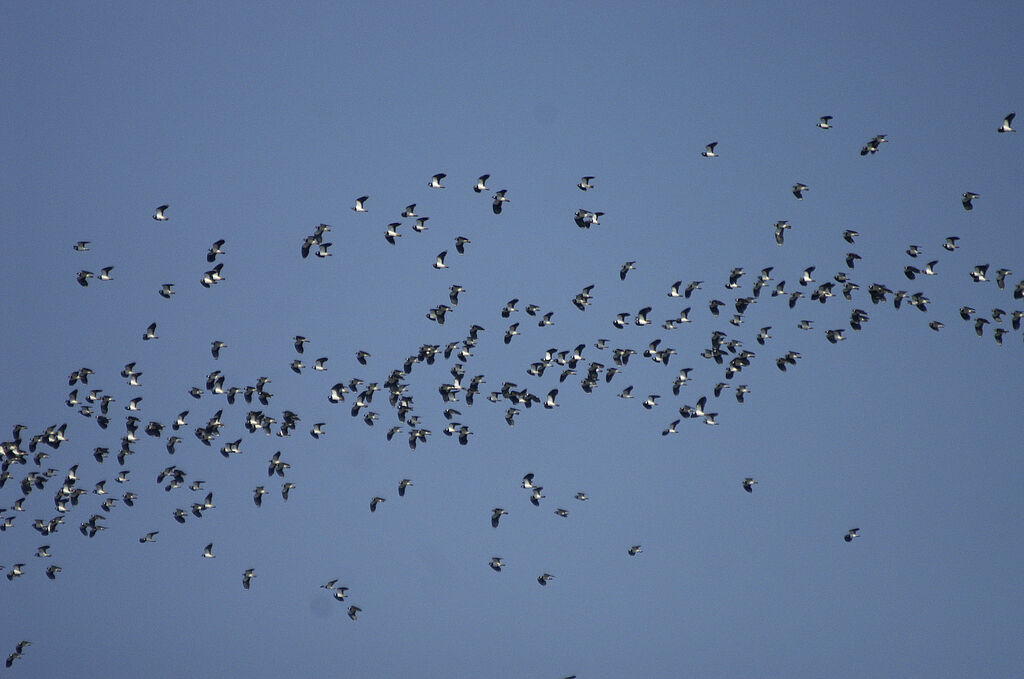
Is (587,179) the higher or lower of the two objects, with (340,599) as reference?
higher

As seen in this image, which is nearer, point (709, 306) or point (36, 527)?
point (709, 306)

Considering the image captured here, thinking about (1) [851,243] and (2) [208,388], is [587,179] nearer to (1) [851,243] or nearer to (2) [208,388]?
(1) [851,243]

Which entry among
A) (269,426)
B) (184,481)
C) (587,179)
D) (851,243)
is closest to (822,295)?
(851,243)

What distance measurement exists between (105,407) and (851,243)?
40017mm

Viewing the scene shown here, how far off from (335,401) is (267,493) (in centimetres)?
639

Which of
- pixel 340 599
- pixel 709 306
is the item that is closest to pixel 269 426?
pixel 340 599

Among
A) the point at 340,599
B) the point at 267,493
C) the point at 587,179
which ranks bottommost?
the point at 340,599

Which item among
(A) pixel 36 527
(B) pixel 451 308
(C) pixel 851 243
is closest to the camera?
(C) pixel 851 243

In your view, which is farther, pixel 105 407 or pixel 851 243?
pixel 105 407

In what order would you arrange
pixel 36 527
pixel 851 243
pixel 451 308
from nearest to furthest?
1. pixel 851 243
2. pixel 451 308
3. pixel 36 527

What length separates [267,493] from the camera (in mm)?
100875

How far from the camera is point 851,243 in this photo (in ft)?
293

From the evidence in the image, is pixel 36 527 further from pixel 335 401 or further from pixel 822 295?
pixel 822 295

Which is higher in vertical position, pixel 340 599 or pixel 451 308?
pixel 451 308
